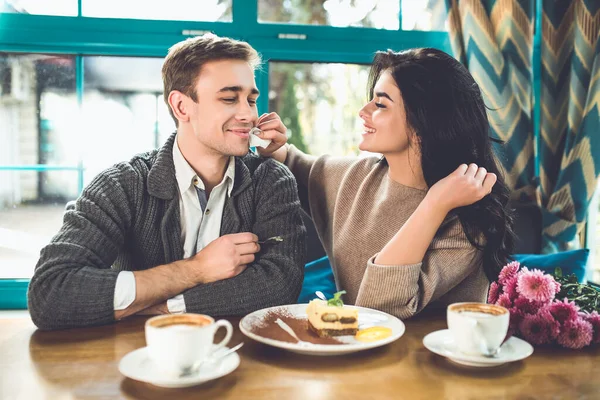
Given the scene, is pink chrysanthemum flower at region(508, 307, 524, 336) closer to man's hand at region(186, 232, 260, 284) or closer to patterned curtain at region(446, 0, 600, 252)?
man's hand at region(186, 232, 260, 284)

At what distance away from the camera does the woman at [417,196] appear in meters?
1.40

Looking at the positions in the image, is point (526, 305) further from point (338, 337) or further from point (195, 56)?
point (195, 56)

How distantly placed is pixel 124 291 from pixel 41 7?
153 cm

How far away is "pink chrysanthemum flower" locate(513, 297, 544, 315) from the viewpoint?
46.0 inches

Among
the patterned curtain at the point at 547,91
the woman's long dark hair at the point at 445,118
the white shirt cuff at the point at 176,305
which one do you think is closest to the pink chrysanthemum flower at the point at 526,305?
the woman's long dark hair at the point at 445,118

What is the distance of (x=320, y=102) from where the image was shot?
261cm

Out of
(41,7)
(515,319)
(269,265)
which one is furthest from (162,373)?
(41,7)

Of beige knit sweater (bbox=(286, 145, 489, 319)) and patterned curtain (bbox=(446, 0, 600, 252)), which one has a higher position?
patterned curtain (bbox=(446, 0, 600, 252))

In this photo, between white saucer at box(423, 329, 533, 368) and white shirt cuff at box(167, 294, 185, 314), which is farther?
white shirt cuff at box(167, 294, 185, 314)

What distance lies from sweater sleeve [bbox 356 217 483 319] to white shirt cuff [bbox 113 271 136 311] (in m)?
0.51

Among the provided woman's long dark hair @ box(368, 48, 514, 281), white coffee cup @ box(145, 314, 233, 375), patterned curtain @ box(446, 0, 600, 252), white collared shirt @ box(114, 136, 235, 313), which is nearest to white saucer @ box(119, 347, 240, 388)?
white coffee cup @ box(145, 314, 233, 375)

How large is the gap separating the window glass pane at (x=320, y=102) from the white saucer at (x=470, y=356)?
1557mm

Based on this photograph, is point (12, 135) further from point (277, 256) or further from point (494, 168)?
point (494, 168)

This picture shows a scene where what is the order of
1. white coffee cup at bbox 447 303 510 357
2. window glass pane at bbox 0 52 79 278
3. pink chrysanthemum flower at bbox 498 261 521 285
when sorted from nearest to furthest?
1. white coffee cup at bbox 447 303 510 357
2. pink chrysanthemum flower at bbox 498 261 521 285
3. window glass pane at bbox 0 52 79 278
